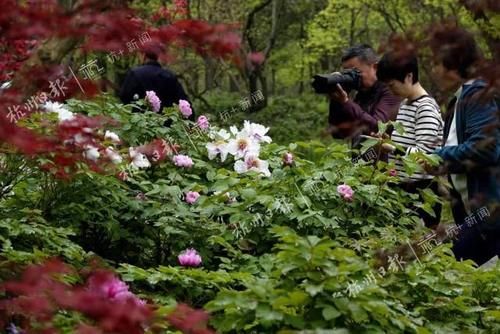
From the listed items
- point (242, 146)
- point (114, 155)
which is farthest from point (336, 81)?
point (114, 155)

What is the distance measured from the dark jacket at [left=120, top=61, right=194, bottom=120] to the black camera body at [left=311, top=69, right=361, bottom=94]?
1759 millimetres

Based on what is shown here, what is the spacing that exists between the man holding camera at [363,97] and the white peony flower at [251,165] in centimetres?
63

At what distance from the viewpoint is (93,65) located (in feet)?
13.8

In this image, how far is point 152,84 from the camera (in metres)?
5.81

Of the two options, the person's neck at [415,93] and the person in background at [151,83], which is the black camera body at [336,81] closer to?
the person's neck at [415,93]

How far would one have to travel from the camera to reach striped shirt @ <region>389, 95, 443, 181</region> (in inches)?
160

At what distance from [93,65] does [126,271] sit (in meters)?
1.71

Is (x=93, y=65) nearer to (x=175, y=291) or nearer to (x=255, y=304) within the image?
(x=175, y=291)

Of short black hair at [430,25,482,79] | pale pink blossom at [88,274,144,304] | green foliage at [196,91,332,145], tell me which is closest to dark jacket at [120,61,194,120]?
short black hair at [430,25,482,79]

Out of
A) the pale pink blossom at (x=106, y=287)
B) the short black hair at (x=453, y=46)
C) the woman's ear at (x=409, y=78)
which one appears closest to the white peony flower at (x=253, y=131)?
the woman's ear at (x=409, y=78)

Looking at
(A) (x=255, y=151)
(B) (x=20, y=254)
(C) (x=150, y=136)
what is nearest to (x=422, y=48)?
(B) (x=20, y=254)

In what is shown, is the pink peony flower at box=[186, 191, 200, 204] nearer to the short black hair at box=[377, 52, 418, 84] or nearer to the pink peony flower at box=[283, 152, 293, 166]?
the pink peony flower at box=[283, 152, 293, 166]

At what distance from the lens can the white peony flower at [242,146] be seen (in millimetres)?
3869

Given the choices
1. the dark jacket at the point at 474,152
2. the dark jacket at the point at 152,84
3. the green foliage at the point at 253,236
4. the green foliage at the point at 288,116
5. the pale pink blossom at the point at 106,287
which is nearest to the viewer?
the pale pink blossom at the point at 106,287
